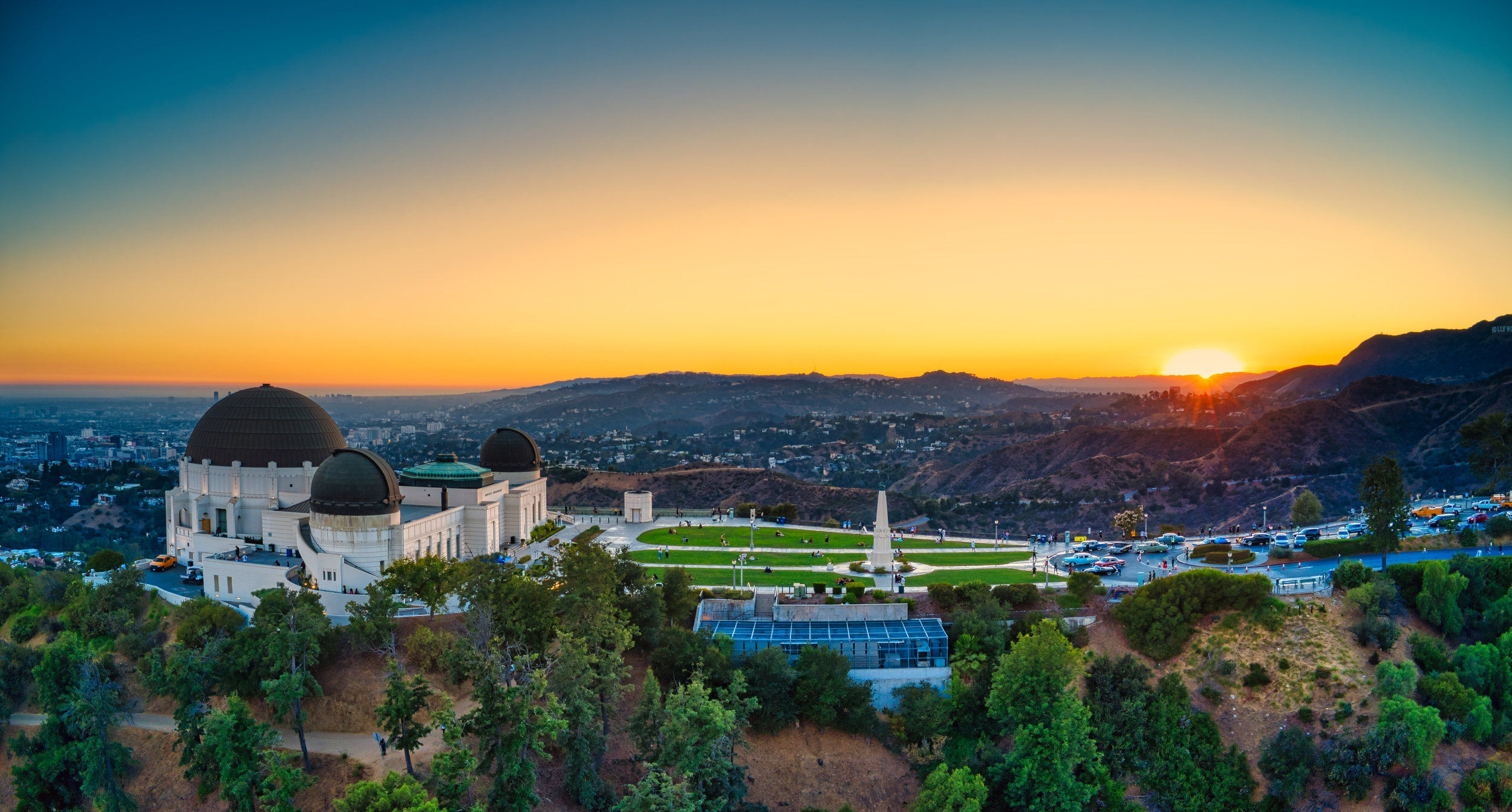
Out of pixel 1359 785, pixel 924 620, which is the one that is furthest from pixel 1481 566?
pixel 924 620

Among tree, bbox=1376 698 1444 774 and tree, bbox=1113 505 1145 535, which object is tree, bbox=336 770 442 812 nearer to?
tree, bbox=1376 698 1444 774

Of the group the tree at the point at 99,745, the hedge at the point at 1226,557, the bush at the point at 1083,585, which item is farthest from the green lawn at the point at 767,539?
the tree at the point at 99,745

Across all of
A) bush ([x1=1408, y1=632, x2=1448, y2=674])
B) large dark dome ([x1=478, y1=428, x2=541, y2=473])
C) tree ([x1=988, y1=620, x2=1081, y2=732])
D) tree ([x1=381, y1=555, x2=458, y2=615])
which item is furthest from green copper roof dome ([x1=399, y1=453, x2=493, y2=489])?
bush ([x1=1408, y1=632, x2=1448, y2=674])

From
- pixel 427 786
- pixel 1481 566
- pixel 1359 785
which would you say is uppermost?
pixel 1481 566

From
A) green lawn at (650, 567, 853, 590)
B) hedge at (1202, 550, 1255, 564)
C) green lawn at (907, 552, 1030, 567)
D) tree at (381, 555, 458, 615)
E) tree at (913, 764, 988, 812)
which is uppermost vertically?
tree at (381, 555, 458, 615)

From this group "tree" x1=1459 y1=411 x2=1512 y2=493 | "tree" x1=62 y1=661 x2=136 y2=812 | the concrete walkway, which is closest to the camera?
the concrete walkway

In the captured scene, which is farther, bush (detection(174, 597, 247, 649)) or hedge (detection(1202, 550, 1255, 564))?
hedge (detection(1202, 550, 1255, 564))

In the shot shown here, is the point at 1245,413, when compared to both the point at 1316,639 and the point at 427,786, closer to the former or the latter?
the point at 1316,639

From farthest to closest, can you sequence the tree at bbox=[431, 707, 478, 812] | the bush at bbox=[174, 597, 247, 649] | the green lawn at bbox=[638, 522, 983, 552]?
the green lawn at bbox=[638, 522, 983, 552], the bush at bbox=[174, 597, 247, 649], the tree at bbox=[431, 707, 478, 812]
